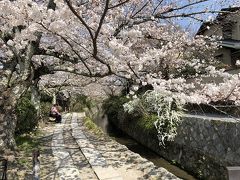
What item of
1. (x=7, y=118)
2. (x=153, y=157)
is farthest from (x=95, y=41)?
(x=153, y=157)

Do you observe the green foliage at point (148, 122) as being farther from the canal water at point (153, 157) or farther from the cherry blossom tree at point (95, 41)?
the cherry blossom tree at point (95, 41)

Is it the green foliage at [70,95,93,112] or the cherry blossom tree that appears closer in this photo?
the cherry blossom tree

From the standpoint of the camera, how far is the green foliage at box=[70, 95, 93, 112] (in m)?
41.9

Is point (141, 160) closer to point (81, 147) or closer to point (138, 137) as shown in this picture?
point (81, 147)

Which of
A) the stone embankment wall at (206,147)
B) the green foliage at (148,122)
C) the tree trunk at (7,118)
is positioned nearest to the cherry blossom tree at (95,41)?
the tree trunk at (7,118)

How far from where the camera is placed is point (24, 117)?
15398 mm

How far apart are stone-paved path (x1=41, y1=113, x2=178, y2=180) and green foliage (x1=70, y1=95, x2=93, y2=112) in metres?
28.5

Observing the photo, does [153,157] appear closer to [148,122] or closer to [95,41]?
[148,122]

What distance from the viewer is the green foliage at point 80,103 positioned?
1648 inches

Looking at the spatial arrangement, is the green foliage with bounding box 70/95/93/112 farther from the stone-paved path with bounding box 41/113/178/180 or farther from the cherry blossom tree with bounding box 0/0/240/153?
the stone-paved path with bounding box 41/113/178/180

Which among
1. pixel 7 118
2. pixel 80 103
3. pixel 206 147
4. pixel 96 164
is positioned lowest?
pixel 96 164

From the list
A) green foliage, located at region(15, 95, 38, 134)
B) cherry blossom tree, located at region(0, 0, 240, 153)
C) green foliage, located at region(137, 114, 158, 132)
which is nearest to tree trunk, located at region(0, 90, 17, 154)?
cherry blossom tree, located at region(0, 0, 240, 153)

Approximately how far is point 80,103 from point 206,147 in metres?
34.4

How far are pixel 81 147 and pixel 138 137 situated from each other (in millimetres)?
5236
